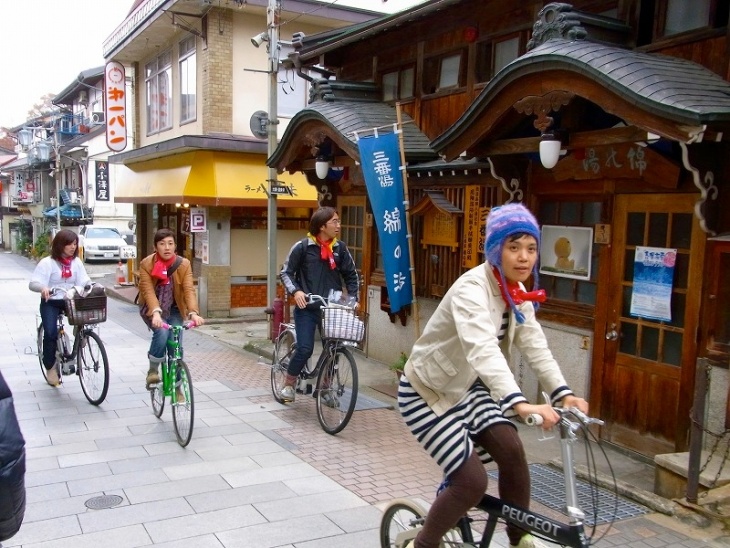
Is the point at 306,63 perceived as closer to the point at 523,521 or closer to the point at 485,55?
the point at 485,55

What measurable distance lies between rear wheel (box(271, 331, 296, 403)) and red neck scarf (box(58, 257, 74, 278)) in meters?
2.58

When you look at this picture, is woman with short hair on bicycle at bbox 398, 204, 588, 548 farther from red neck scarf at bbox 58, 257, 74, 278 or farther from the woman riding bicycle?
red neck scarf at bbox 58, 257, 74, 278

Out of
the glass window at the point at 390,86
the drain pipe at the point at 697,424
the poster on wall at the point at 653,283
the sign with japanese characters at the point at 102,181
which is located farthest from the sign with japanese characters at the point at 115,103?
the drain pipe at the point at 697,424

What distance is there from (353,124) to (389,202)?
4.46 ft

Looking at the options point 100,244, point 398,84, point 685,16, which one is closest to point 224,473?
point 685,16

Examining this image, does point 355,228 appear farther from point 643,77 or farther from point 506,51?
point 643,77

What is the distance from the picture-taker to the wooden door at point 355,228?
10.6 m

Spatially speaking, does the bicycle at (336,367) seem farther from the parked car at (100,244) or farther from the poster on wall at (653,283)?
the parked car at (100,244)

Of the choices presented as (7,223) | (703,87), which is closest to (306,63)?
(703,87)

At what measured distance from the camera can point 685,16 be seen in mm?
5922

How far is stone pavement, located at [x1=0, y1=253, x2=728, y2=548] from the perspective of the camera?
14.6 ft

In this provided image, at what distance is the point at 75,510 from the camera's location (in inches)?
187

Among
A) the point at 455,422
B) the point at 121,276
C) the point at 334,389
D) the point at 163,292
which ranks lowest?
the point at 121,276

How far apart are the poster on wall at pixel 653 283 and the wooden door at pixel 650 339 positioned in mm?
48
